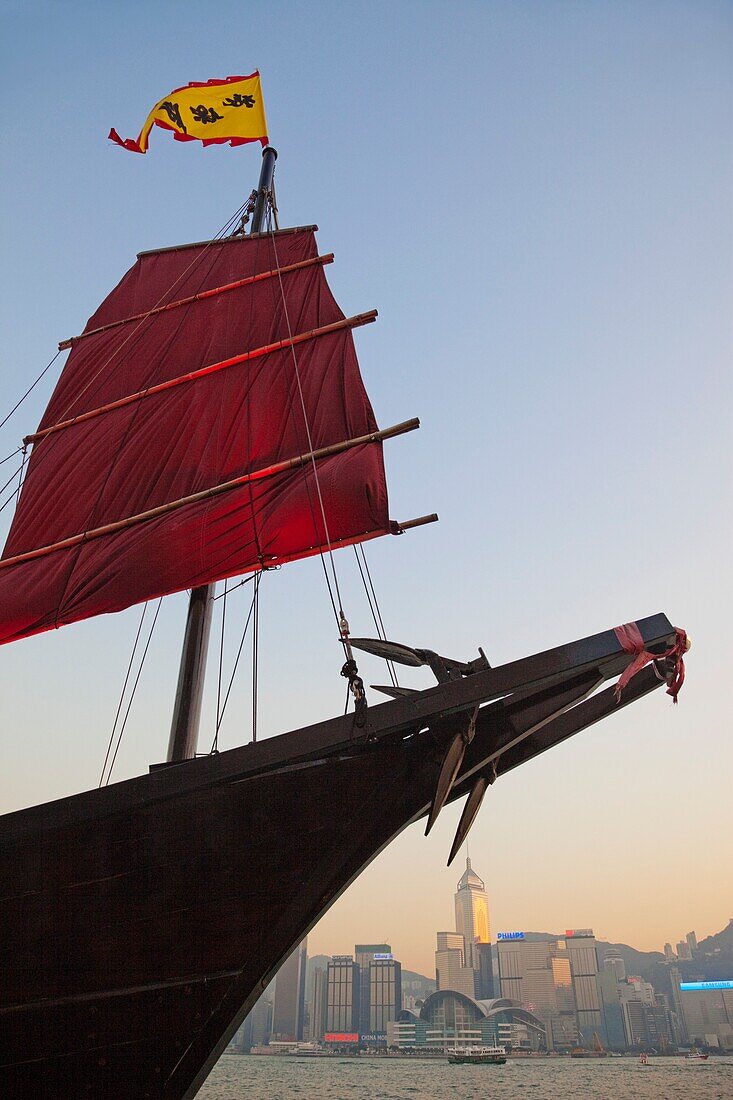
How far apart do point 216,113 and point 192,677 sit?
8.97 m

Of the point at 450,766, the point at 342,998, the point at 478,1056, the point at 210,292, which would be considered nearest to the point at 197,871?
the point at 450,766

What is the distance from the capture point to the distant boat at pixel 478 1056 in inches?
2371

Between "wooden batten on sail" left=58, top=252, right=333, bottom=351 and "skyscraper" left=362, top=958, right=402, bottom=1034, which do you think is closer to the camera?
"wooden batten on sail" left=58, top=252, right=333, bottom=351

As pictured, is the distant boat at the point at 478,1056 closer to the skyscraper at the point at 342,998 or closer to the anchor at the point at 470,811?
the skyscraper at the point at 342,998

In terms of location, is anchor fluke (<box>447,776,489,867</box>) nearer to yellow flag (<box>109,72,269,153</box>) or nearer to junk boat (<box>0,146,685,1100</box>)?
junk boat (<box>0,146,685,1100</box>)

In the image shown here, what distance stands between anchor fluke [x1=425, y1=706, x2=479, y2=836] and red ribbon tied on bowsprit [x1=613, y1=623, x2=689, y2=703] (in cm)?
76

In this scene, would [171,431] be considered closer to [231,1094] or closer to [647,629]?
[647,629]

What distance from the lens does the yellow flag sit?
36.4 ft

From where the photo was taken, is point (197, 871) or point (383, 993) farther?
point (383, 993)

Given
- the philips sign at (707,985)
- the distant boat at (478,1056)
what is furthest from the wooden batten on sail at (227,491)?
the philips sign at (707,985)

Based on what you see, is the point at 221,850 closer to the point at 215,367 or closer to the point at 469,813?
the point at 469,813

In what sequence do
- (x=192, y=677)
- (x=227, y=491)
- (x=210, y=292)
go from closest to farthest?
1. (x=192, y=677)
2. (x=227, y=491)
3. (x=210, y=292)

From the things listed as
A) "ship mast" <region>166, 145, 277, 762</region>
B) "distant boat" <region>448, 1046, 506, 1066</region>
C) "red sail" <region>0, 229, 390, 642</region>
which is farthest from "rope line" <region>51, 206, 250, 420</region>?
"distant boat" <region>448, 1046, 506, 1066</region>

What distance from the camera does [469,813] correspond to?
13.5 ft
